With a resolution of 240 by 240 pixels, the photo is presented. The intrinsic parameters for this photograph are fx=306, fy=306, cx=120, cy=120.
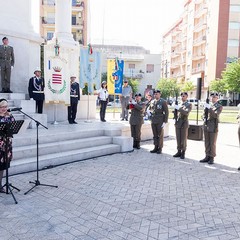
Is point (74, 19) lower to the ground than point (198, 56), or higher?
higher

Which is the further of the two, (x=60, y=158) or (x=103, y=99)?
(x=103, y=99)

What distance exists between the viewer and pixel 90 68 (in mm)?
14109

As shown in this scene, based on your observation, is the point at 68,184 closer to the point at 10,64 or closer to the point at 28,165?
the point at 28,165

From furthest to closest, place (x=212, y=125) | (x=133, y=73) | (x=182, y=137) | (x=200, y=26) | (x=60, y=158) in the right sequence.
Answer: (x=133, y=73)
(x=200, y=26)
(x=182, y=137)
(x=212, y=125)
(x=60, y=158)

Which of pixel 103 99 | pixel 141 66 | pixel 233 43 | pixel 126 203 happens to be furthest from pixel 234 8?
pixel 126 203

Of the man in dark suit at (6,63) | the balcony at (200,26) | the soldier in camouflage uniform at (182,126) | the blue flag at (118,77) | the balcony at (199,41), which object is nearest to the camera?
the soldier in camouflage uniform at (182,126)

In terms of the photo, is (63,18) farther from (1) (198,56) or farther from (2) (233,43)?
(1) (198,56)

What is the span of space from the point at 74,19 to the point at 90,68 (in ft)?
139

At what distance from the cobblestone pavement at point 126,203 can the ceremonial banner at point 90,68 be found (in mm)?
6378

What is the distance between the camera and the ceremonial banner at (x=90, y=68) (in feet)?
45.5

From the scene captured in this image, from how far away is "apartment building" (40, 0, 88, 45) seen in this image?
171ft

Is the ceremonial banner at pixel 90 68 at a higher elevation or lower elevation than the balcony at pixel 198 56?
lower

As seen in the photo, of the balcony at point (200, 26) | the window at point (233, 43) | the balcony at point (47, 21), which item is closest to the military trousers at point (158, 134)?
the balcony at point (47, 21)

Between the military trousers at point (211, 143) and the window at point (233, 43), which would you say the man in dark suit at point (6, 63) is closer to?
the military trousers at point (211, 143)
